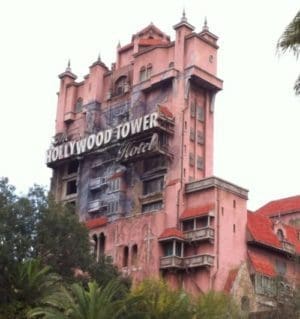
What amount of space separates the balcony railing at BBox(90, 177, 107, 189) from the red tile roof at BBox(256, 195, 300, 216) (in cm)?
2105

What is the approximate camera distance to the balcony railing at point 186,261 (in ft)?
200

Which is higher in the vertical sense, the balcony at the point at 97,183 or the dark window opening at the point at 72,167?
the dark window opening at the point at 72,167

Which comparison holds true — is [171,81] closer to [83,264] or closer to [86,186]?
[86,186]

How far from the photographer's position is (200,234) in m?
62.2

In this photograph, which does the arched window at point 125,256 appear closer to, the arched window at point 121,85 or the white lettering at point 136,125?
the white lettering at point 136,125

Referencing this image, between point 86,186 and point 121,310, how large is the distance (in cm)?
3834

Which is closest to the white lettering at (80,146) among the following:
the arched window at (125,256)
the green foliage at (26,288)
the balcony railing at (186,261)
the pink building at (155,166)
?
the pink building at (155,166)

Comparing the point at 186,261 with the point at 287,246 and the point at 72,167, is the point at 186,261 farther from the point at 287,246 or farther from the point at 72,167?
the point at 72,167

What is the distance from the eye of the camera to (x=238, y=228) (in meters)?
63.8

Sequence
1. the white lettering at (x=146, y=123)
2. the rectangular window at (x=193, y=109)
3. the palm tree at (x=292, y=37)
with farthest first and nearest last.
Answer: the rectangular window at (x=193, y=109) → the white lettering at (x=146, y=123) → the palm tree at (x=292, y=37)

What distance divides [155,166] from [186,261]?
9.83 meters

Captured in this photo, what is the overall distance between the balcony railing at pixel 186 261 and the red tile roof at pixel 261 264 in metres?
4.76

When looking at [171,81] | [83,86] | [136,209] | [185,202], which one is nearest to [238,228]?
[185,202]

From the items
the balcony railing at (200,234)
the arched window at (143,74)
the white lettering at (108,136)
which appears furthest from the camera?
the arched window at (143,74)
